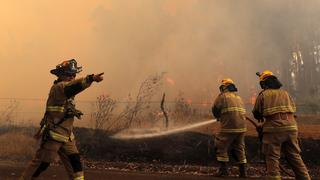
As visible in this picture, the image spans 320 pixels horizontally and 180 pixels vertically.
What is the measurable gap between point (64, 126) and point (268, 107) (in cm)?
300

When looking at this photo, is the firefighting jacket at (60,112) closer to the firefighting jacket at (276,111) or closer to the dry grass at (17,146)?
the firefighting jacket at (276,111)

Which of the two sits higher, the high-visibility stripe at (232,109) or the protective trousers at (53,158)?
the high-visibility stripe at (232,109)

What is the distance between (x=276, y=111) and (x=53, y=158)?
3256 millimetres

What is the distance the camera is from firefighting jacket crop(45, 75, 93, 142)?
532 cm

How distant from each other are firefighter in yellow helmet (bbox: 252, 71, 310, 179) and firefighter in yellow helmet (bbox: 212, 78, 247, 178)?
4.57 ft

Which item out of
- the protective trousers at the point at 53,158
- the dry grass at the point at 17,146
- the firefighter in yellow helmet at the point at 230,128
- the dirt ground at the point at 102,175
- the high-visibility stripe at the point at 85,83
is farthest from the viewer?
the dry grass at the point at 17,146

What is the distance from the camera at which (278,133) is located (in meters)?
6.10

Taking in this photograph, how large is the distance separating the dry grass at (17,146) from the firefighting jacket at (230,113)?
4826 mm

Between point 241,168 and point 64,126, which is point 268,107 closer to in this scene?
point 241,168

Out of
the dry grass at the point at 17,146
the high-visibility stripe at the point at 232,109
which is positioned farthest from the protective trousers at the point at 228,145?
the dry grass at the point at 17,146

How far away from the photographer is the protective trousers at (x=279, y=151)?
5.99 meters

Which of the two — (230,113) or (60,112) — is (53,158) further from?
(230,113)

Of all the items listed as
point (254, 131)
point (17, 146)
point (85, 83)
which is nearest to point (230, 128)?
point (85, 83)

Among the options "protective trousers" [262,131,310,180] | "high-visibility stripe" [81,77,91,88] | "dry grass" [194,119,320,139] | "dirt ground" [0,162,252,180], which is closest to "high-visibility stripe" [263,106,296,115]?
"protective trousers" [262,131,310,180]
